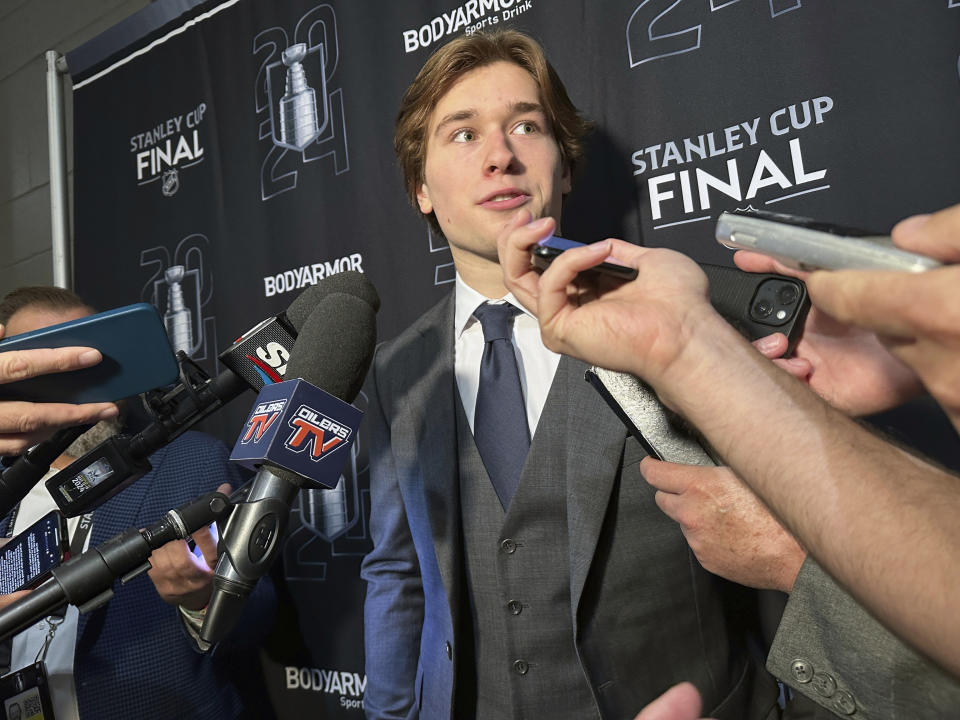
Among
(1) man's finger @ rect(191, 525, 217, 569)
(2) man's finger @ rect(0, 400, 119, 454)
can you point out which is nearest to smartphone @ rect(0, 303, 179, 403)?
(2) man's finger @ rect(0, 400, 119, 454)

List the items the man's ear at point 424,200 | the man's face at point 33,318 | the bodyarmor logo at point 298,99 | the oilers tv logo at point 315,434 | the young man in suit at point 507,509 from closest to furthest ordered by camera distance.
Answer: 1. the oilers tv logo at point 315,434
2. the young man in suit at point 507,509
3. the man's ear at point 424,200
4. the man's face at point 33,318
5. the bodyarmor logo at point 298,99

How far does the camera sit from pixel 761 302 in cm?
81

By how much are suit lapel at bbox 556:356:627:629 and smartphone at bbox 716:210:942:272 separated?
593mm

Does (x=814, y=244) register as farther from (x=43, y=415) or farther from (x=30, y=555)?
(x=30, y=555)

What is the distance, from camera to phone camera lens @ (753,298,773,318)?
2.62 ft

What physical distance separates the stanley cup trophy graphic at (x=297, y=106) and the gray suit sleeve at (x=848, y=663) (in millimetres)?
1660

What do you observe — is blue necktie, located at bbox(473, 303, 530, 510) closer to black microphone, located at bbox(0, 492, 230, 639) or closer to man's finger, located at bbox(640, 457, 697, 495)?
man's finger, located at bbox(640, 457, 697, 495)

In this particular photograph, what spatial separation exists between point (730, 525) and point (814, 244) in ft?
1.51

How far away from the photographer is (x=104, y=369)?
918 millimetres

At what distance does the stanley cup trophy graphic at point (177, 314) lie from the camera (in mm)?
2219

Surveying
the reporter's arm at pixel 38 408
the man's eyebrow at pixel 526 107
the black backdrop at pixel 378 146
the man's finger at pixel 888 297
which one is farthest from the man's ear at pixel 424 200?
the man's finger at pixel 888 297

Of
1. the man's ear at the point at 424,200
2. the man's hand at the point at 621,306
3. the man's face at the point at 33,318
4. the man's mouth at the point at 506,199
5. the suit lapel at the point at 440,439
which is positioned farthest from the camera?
the man's face at the point at 33,318

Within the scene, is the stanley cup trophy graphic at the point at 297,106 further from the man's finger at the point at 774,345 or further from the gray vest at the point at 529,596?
the man's finger at the point at 774,345

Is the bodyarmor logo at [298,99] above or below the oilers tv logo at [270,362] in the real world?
above
